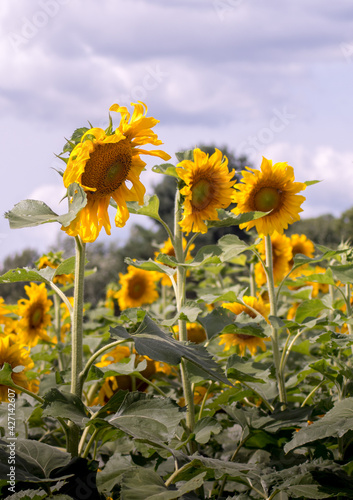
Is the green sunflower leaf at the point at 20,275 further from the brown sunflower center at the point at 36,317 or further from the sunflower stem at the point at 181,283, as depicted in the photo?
the brown sunflower center at the point at 36,317

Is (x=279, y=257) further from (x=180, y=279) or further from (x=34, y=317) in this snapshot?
(x=34, y=317)

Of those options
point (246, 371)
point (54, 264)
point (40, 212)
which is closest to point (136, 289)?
point (54, 264)

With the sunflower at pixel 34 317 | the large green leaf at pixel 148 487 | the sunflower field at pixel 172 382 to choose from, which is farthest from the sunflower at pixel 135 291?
the large green leaf at pixel 148 487

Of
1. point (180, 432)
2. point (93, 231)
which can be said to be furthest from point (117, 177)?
point (180, 432)

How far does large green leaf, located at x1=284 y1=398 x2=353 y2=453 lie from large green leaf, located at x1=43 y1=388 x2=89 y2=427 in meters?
0.64

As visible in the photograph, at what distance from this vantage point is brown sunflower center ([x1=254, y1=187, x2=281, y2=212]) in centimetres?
236

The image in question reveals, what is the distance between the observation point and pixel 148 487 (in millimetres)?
1330

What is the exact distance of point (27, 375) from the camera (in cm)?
237

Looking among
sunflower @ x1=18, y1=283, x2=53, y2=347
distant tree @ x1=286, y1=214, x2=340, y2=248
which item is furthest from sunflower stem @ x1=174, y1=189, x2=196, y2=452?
distant tree @ x1=286, y1=214, x2=340, y2=248

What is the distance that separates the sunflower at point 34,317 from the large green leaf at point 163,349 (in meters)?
1.84

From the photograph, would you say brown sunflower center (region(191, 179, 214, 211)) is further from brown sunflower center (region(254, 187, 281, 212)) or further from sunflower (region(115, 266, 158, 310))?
sunflower (region(115, 266, 158, 310))

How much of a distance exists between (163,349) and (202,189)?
89 cm

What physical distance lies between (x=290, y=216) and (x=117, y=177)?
3.39 feet

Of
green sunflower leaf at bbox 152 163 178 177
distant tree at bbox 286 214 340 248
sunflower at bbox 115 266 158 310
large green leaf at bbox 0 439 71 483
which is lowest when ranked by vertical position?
large green leaf at bbox 0 439 71 483
